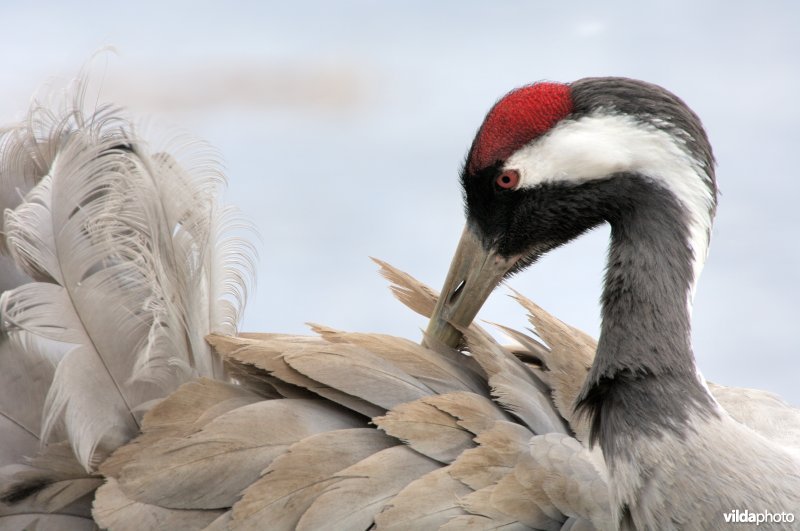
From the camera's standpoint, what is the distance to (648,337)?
2.23 meters

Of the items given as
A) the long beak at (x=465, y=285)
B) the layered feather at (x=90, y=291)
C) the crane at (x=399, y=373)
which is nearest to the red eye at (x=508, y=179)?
the crane at (x=399, y=373)

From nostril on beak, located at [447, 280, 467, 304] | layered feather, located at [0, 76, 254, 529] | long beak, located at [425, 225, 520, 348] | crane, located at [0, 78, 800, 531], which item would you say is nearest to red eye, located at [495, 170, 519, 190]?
crane, located at [0, 78, 800, 531]

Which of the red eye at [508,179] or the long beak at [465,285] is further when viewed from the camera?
the long beak at [465,285]

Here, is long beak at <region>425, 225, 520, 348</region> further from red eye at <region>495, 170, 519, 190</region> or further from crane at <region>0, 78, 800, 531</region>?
red eye at <region>495, 170, 519, 190</region>

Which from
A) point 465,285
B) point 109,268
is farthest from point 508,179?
point 109,268

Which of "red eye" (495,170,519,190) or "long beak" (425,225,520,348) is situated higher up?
"red eye" (495,170,519,190)

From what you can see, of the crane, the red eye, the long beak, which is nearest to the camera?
the crane

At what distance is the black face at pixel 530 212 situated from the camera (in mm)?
2334

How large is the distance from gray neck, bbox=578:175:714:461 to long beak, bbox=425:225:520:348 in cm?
34

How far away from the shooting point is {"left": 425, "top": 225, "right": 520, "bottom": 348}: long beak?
2.46m

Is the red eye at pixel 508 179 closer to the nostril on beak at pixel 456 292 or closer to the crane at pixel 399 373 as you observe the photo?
the crane at pixel 399 373

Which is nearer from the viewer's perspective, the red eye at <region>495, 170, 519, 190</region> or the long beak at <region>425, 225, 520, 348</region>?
the red eye at <region>495, 170, 519, 190</region>

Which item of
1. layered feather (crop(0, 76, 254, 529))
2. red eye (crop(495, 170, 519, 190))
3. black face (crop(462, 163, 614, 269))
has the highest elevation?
red eye (crop(495, 170, 519, 190))

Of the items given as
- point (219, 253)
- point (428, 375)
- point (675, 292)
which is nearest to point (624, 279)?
point (675, 292)
